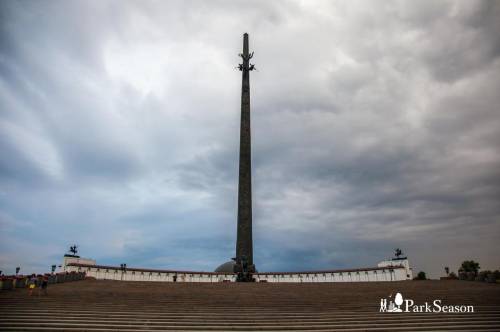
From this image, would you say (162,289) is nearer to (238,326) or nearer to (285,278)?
(238,326)

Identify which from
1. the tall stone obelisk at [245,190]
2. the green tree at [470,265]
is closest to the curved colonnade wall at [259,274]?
the tall stone obelisk at [245,190]

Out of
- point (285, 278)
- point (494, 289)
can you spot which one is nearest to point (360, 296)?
point (494, 289)

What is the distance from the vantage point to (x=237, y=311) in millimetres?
12273

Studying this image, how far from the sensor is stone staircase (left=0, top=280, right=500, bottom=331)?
10.2 meters

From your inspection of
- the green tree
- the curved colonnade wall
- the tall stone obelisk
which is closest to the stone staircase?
the curved colonnade wall

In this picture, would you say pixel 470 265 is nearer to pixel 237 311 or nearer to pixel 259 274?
pixel 259 274

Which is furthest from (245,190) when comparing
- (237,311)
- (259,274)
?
(237,311)

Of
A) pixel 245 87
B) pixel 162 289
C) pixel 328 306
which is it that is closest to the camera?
pixel 328 306

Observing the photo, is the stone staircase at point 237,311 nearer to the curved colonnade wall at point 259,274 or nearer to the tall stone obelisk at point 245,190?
the curved colonnade wall at point 259,274

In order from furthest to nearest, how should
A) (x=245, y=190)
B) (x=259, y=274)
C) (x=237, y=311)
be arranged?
1. (x=245, y=190)
2. (x=259, y=274)
3. (x=237, y=311)

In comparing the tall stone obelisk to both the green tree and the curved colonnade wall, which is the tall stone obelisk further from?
the green tree

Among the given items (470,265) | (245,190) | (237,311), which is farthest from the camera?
(470,265)

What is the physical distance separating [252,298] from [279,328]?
5581mm

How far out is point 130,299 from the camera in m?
14.2
